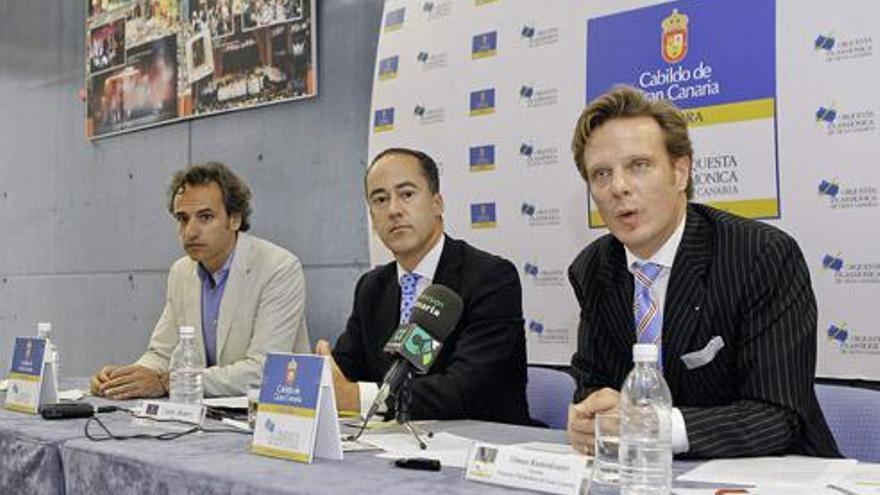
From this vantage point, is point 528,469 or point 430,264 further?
point 430,264

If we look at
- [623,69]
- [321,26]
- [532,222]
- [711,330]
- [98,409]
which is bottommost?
[98,409]

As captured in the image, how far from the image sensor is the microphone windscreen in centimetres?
171

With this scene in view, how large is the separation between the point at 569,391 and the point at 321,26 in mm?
2169

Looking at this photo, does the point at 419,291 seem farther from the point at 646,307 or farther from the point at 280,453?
the point at 280,453

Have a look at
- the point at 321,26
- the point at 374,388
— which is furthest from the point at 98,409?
the point at 321,26

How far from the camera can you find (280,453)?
1608mm

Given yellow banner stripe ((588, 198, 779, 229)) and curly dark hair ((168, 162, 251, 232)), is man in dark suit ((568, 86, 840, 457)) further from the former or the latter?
curly dark hair ((168, 162, 251, 232))

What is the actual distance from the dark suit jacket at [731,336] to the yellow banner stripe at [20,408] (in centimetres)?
127

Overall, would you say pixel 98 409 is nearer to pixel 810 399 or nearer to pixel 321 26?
pixel 810 399

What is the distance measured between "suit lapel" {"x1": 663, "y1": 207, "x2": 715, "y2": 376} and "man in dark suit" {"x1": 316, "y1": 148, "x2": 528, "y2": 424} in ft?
1.76

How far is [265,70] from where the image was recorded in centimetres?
417

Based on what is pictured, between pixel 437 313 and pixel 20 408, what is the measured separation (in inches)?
46.3

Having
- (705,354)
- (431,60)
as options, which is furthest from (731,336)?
(431,60)

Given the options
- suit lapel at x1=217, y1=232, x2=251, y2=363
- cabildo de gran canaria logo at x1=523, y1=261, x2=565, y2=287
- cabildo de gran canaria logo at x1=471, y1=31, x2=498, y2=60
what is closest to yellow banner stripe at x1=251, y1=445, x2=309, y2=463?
suit lapel at x1=217, y1=232, x2=251, y2=363
